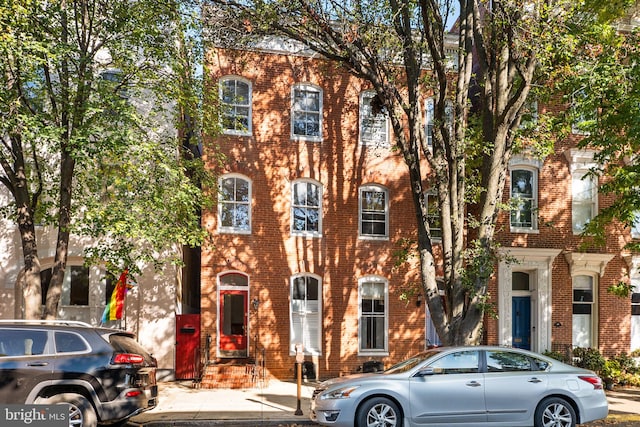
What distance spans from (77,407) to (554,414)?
7558mm

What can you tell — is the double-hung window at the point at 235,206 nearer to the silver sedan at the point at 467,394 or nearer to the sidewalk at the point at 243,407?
the sidewalk at the point at 243,407

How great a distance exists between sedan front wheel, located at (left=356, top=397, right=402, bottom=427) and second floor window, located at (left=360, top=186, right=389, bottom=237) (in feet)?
28.5

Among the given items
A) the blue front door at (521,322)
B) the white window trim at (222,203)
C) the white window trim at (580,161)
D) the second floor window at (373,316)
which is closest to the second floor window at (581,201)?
the white window trim at (580,161)

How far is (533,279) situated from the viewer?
17.8 metres

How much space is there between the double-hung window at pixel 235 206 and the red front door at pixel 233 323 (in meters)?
1.88

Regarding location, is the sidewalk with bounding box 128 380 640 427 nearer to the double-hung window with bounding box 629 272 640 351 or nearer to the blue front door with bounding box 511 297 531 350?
the double-hung window with bounding box 629 272 640 351

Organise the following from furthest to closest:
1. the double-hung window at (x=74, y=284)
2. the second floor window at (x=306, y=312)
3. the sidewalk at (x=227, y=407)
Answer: the second floor window at (x=306, y=312) → the double-hung window at (x=74, y=284) → the sidewalk at (x=227, y=407)

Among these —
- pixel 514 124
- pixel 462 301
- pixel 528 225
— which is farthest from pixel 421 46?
pixel 528 225

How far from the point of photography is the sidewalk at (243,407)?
35.7 feet

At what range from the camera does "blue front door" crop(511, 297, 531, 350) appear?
697 inches

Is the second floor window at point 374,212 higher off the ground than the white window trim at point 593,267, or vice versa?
the second floor window at point 374,212

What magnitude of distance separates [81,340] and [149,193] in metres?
3.82

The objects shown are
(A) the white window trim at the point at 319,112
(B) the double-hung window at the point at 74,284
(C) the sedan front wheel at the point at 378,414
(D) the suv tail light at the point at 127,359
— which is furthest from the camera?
(A) the white window trim at the point at 319,112

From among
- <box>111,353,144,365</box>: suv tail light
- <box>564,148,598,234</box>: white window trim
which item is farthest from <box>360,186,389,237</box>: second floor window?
<box>111,353,144,365</box>: suv tail light
